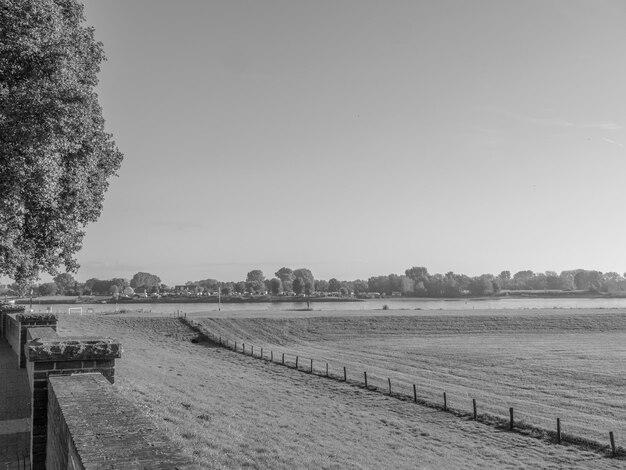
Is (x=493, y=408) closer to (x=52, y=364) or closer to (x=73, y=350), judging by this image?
(x=73, y=350)

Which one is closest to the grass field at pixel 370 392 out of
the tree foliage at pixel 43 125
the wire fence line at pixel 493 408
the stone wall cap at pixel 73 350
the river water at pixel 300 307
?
the wire fence line at pixel 493 408

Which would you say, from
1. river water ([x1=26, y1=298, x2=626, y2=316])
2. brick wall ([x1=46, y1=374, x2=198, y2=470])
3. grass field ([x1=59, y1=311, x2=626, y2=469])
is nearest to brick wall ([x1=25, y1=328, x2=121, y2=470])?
brick wall ([x1=46, y1=374, x2=198, y2=470])

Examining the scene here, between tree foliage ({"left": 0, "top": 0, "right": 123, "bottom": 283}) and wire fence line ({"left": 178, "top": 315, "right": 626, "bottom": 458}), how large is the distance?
66.3ft

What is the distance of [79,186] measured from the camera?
17.1 metres

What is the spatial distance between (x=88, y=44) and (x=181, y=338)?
1679 inches

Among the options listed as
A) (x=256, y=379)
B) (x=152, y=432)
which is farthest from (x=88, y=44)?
(x=256, y=379)

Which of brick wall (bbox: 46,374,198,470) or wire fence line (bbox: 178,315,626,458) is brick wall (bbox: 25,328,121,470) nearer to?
brick wall (bbox: 46,374,198,470)

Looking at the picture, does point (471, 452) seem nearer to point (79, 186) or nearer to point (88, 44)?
point (79, 186)

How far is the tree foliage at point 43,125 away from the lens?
13.9 m

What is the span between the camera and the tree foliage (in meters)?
13.9

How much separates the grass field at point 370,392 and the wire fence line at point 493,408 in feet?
0.67

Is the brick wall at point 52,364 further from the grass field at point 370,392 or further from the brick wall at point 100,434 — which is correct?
the grass field at point 370,392

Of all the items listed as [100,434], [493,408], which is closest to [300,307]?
[493,408]

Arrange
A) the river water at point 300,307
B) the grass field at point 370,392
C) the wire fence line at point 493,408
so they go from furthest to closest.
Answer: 1. the river water at point 300,307
2. the wire fence line at point 493,408
3. the grass field at point 370,392
